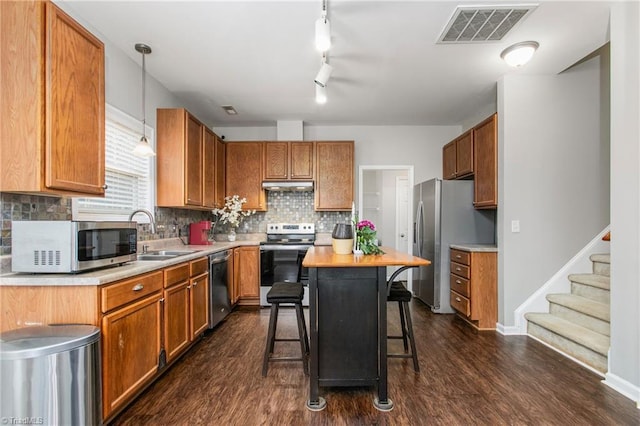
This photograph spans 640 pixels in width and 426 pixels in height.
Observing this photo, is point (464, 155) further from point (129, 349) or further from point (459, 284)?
point (129, 349)

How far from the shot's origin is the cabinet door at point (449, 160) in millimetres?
4187

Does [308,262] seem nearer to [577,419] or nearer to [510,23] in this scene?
[577,419]

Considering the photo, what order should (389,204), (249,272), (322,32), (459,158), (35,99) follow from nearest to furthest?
(35,99)
(322,32)
(459,158)
(249,272)
(389,204)

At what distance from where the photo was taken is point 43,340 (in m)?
1.40

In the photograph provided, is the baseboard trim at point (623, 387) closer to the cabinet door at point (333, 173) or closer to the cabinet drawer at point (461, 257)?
the cabinet drawer at point (461, 257)

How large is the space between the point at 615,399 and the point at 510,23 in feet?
8.97

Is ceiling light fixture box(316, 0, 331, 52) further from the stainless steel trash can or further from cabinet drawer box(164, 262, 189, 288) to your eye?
the stainless steel trash can

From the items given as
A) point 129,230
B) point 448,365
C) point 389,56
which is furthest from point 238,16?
point 448,365

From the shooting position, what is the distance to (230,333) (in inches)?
125

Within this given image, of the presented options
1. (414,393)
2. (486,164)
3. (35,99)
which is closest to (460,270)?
(486,164)

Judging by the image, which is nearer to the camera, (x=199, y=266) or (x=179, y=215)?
(x=199, y=266)

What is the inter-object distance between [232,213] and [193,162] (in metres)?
1.06

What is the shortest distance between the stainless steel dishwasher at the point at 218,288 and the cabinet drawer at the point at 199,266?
8cm

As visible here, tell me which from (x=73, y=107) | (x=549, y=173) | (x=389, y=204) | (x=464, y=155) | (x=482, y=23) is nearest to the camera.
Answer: (x=73, y=107)
